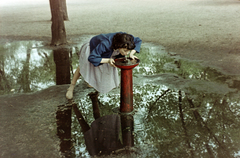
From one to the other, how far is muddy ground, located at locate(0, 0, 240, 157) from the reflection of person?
0.67 meters

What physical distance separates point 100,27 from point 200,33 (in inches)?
147

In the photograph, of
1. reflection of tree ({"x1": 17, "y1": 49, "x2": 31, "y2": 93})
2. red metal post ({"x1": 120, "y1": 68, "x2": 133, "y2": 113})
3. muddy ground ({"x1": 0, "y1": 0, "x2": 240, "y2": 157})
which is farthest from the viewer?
reflection of tree ({"x1": 17, "y1": 49, "x2": 31, "y2": 93})

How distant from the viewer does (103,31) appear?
9.52m

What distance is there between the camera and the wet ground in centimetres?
313

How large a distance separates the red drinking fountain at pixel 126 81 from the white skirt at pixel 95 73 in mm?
554

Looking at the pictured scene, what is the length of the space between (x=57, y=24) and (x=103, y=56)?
434cm

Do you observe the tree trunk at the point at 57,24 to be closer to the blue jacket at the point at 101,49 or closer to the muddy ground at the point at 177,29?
the muddy ground at the point at 177,29

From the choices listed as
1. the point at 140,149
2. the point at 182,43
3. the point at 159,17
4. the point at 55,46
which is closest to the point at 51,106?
the point at 140,149

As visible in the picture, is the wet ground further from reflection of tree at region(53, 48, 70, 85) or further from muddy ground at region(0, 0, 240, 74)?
muddy ground at region(0, 0, 240, 74)

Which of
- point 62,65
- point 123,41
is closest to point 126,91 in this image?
point 123,41

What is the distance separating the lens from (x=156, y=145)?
3139 mm

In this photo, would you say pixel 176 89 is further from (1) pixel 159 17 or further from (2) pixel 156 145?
(1) pixel 159 17

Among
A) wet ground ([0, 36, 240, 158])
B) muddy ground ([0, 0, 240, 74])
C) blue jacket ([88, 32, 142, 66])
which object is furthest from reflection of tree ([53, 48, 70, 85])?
blue jacket ([88, 32, 142, 66])

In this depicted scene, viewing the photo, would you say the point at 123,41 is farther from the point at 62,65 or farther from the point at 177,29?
the point at 177,29
